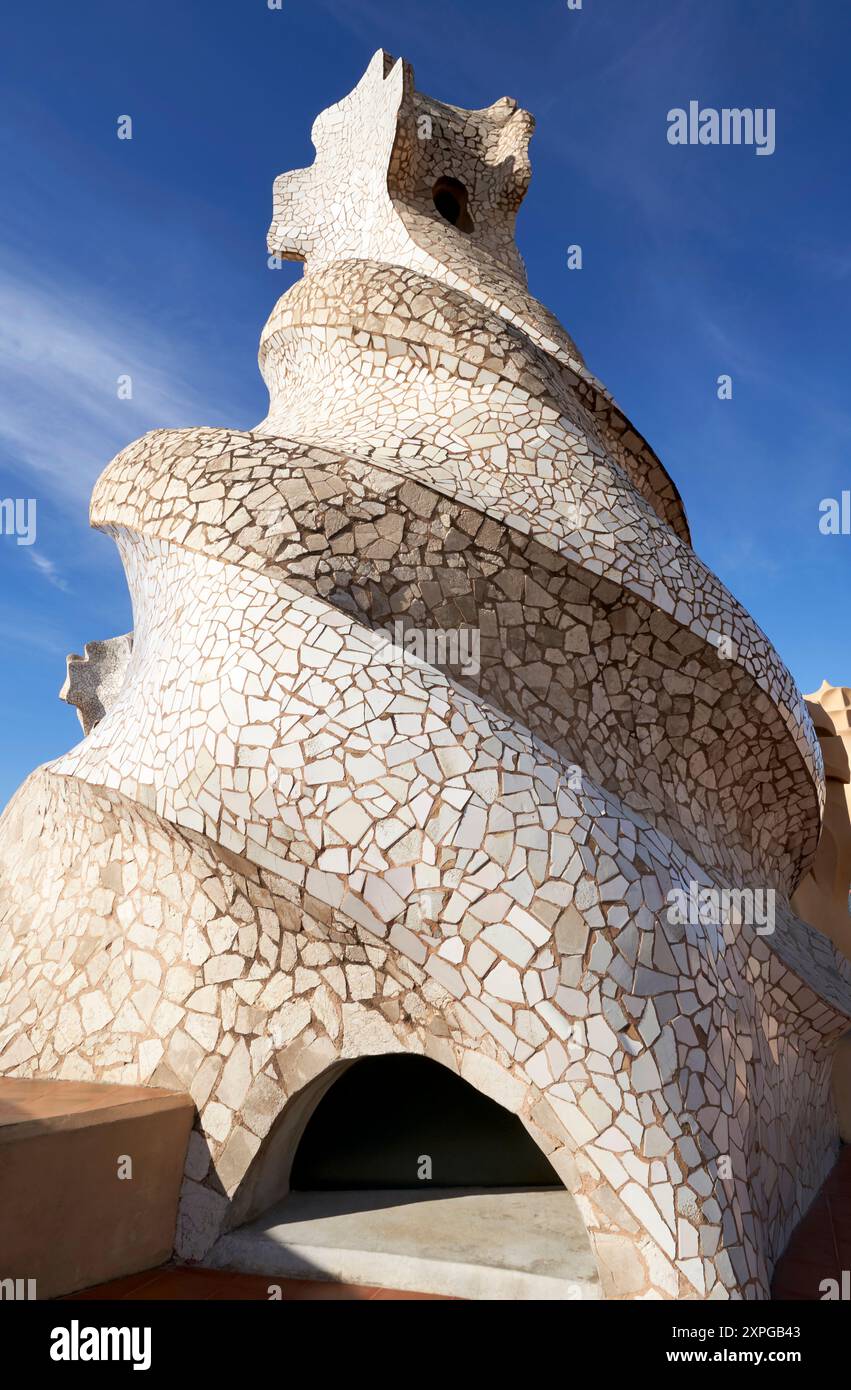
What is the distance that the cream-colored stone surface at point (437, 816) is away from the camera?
3.57 m

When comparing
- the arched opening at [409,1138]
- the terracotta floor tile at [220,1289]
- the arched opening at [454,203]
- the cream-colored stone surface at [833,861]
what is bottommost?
the terracotta floor tile at [220,1289]

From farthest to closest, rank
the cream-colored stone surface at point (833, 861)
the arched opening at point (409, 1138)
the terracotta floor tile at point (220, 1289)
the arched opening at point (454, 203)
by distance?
1. the cream-colored stone surface at point (833, 861)
2. the arched opening at point (454, 203)
3. the arched opening at point (409, 1138)
4. the terracotta floor tile at point (220, 1289)

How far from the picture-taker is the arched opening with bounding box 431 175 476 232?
896cm

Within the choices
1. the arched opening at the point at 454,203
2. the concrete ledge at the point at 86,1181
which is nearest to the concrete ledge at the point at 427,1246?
the concrete ledge at the point at 86,1181

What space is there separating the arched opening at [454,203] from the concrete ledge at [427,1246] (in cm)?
866

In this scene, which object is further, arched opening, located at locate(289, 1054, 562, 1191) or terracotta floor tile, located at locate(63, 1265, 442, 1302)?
arched opening, located at locate(289, 1054, 562, 1191)

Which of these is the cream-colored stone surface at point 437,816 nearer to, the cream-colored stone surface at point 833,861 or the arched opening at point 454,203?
the cream-colored stone surface at point 833,861

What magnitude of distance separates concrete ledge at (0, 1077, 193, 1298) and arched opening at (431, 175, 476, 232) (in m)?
8.52

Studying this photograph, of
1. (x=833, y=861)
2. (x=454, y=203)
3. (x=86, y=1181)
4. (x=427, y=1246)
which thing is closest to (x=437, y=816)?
(x=427, y=1246)

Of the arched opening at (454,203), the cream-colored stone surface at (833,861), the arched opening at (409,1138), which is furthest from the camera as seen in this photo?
the cream-colored stone surface at (833,861)

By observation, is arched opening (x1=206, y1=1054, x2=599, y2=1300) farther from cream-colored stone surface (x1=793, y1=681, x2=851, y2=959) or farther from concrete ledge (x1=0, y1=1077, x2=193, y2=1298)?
cream-colored stone surface (x1=793, y1=681, x2=851, y2=959)

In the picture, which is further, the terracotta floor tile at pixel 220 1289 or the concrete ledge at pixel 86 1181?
the terracotta floor tile at pixel 220 1289

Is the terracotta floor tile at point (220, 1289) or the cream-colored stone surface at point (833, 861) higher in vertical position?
the cream-colored stone surface at point (833, 861)

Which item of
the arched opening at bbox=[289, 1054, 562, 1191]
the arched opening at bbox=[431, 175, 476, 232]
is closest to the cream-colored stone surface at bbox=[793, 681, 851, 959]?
the arched opening at bbox=[289, 1054, 562, 1191]
